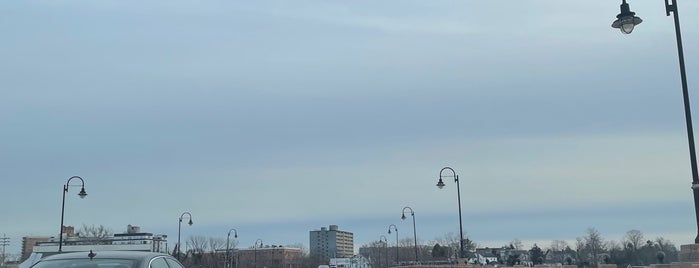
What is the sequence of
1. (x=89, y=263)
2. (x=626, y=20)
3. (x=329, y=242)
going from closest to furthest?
(x=89, y=263) < (x=626, y=20) < (x=329, y=242)

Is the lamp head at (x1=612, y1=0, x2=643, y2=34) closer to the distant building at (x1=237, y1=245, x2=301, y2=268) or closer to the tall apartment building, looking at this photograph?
the distant building at (x1=237, y1=245, x2=301, y2=268)

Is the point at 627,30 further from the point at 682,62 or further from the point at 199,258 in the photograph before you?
the point at 199,258

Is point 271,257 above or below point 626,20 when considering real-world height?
below

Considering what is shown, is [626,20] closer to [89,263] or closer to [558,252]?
[89,263]

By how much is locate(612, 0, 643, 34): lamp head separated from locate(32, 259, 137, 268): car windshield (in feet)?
31.0

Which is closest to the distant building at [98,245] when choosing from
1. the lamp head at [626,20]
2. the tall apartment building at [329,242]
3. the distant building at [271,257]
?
the lamp head at [626,20]

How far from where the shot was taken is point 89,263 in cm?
881

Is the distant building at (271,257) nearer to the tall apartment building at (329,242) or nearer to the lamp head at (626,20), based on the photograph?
the tall apartment building at (329,242)

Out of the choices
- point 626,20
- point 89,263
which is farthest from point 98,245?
point 626,20

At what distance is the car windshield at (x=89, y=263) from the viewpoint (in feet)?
28.7

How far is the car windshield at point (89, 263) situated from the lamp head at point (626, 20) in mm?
9450

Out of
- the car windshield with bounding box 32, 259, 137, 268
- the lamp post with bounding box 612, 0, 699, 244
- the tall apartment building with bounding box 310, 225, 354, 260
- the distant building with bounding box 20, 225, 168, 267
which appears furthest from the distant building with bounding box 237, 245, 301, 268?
the car windshield with bounding box 32, 259, 137, 268

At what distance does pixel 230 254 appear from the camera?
347 feet

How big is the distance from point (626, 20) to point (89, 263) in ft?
32.6
